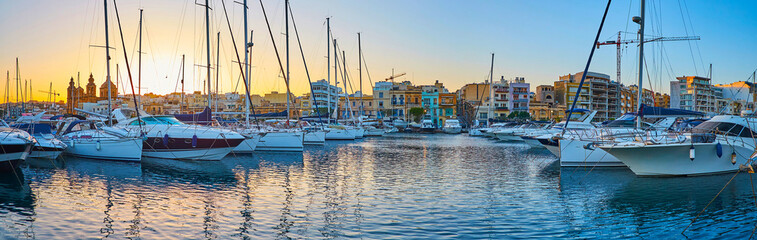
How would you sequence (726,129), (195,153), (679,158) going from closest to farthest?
(679,158) → (726,129) → (195,153)

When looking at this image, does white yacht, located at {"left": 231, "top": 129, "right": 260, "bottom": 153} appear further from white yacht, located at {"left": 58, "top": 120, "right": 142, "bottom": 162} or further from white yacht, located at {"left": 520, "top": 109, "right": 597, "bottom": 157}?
white yacht, located at {"left": 520, "top": 109, "right": 597, "bottom": 157}

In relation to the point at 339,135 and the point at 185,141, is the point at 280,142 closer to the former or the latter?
the point at 185,141

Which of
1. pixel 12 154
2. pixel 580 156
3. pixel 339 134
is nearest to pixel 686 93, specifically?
pixel 339 134

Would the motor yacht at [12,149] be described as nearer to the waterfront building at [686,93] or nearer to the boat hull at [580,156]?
the boat hull at [580,156]

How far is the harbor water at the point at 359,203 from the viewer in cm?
1136

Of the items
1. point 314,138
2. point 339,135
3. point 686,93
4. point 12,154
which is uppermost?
point 686,93

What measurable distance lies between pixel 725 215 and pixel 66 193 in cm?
1841

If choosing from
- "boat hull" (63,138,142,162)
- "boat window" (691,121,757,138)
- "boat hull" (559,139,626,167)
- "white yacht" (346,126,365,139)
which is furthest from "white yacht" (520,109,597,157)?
"boat hull" (63,138,142,162)

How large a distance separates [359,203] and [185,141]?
45.9ft

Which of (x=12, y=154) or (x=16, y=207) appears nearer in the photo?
(x=16, y=207)

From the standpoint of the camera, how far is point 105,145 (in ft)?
82.3

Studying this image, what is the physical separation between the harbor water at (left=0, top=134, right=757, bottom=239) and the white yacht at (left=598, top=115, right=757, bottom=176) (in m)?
0.50

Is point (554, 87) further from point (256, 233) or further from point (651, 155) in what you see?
point (256, 233)

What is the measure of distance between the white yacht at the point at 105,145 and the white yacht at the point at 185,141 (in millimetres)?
737
